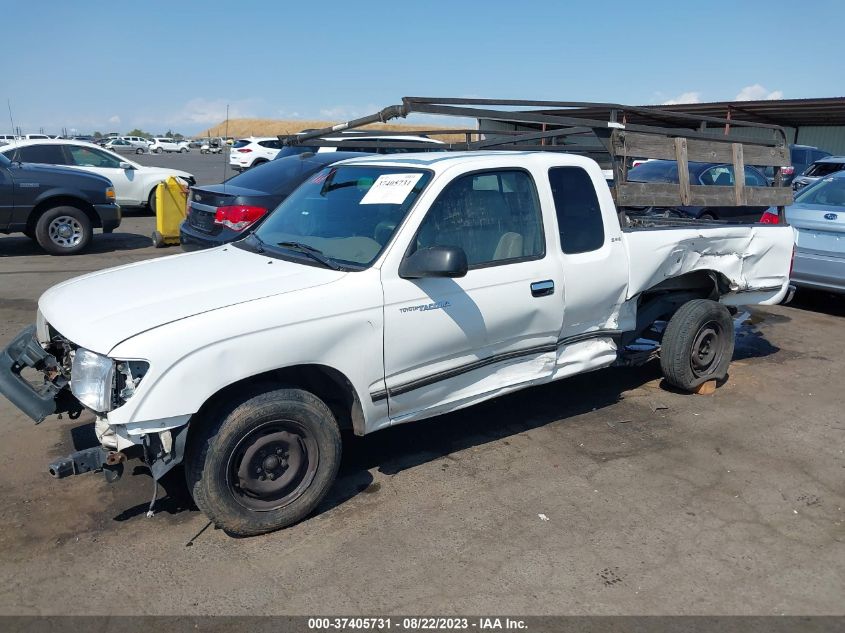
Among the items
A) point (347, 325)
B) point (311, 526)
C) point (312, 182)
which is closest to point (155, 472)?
point (311, 526)

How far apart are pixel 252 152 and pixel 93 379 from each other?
27006 mm

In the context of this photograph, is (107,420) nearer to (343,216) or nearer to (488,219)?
(343,216)

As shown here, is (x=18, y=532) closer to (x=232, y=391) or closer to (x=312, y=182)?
(x=232, y=391)

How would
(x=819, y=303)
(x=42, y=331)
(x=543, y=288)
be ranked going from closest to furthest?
(x=42, y=331), (x=543, y=288), (x=819, y=303)

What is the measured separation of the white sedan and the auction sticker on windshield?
34.6 ft

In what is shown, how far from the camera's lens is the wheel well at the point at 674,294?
5.78 m

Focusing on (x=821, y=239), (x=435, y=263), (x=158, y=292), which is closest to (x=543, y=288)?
(x=435, y=263)

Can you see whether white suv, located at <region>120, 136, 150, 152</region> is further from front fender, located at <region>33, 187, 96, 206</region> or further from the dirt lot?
the dirt lot

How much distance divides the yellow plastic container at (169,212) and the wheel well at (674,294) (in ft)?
27.6

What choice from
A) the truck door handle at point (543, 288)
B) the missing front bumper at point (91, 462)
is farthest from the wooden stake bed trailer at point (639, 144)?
the missing front bumper at point (91, 462)

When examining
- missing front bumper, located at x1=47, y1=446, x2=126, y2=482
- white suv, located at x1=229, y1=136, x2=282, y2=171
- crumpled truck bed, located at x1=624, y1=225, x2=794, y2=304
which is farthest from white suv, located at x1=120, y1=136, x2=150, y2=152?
missing front bumper, located at x1=47, y1=446, x2=126, y2=482

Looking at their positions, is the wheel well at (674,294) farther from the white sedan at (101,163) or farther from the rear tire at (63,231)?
the white sedan at (101,163)

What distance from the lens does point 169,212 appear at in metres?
12.1

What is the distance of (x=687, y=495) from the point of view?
4336 mm
